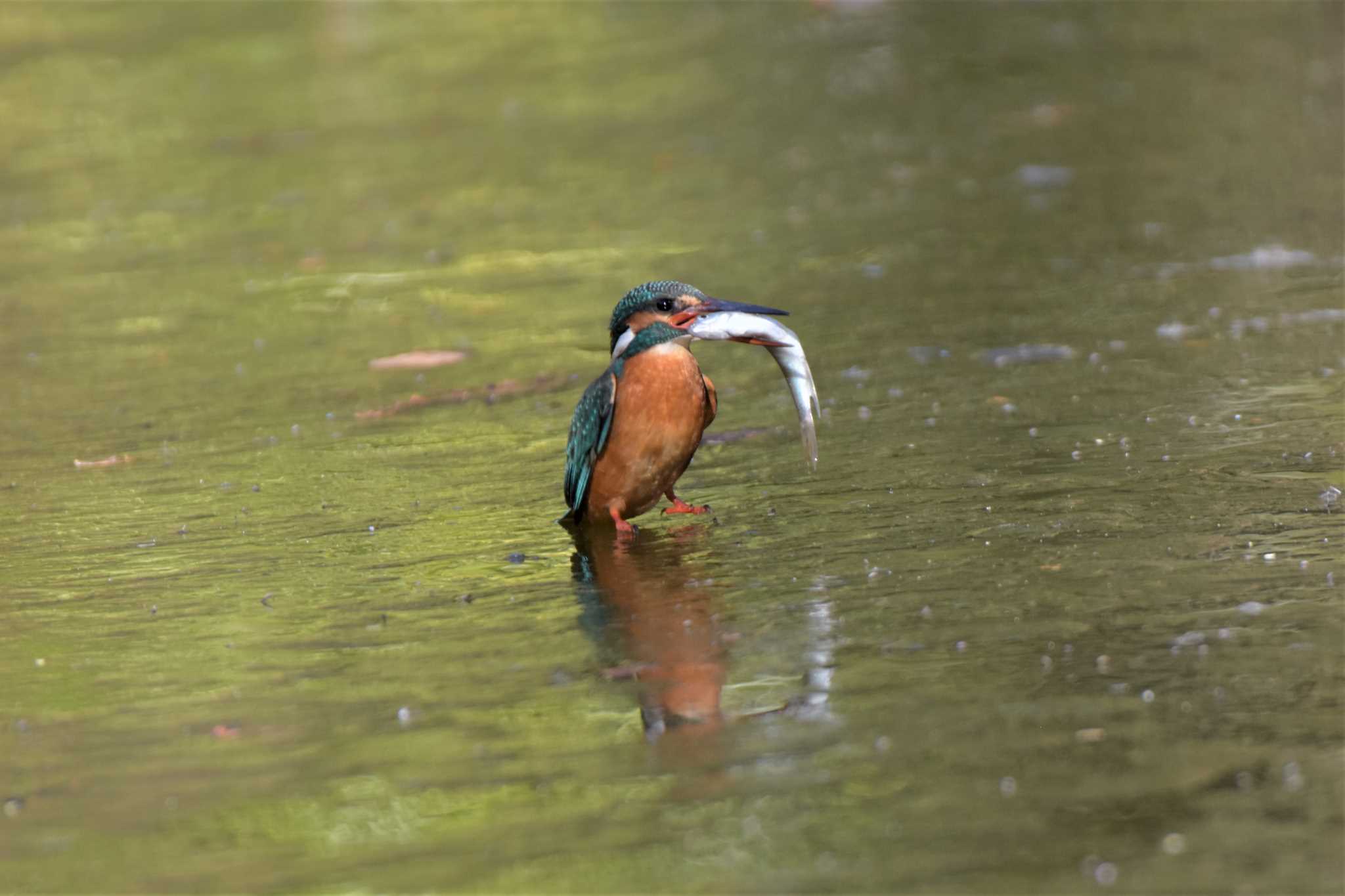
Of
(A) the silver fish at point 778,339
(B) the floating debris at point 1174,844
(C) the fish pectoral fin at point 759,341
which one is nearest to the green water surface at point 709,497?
(B) the floating debris at point 1174,844

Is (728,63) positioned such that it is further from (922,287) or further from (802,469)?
(802,469)

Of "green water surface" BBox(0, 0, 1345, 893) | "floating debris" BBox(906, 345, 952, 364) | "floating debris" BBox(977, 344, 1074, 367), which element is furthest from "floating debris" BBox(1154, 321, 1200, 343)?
"floating debris" BBox(906, 345, 952, 364)

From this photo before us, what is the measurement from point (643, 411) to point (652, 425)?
0.05m

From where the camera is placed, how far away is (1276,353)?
662 cm

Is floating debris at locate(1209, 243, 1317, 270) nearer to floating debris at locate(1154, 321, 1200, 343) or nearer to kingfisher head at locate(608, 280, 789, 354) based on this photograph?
floating debris at locate(1154, 321, 1200, 343)

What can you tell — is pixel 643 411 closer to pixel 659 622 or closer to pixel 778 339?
pixel 778 339

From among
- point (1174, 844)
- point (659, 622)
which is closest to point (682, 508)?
point (659, 622)

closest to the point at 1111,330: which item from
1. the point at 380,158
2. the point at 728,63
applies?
the point at 380,158

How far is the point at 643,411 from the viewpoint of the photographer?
5168 mm

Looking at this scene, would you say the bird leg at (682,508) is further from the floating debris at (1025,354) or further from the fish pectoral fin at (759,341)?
the floating debris at (1025,354)

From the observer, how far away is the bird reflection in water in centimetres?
405

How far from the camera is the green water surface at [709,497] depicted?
3539mm

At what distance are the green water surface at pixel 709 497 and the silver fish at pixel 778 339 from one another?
0.33 m

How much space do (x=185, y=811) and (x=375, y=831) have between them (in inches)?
17.8
